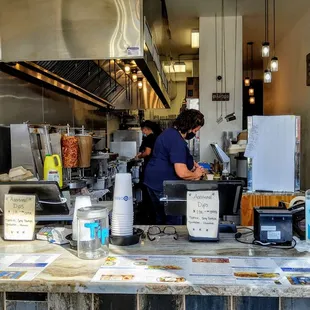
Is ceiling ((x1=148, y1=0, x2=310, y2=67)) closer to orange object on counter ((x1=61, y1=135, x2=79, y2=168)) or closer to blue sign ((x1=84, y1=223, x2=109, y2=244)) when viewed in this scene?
orange object on counter ((x1=61, y1=135, x2=79, y2=168))

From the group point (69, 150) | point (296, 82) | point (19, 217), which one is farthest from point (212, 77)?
point (19, 217)

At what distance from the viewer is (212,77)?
657 cm

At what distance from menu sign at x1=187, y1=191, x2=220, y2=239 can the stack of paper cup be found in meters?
0.30

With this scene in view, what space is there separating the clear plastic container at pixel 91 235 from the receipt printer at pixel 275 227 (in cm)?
75

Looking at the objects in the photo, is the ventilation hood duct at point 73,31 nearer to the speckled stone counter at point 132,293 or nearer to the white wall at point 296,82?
the speckled stone counter at point 132,293

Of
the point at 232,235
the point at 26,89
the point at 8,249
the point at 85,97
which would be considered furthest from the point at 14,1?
the point at 85,97

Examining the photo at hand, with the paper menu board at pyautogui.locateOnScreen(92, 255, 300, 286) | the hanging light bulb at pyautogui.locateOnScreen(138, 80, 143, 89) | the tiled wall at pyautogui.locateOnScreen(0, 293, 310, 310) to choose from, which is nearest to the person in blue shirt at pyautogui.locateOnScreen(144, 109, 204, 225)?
the paper menu board at pyautogui.locateOnScreen(92, 255, 300, 286)

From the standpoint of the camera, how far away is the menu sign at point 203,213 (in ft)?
6.22

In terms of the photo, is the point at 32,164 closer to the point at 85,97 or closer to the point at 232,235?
the point at 232,235

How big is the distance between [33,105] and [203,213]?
3.00 meters

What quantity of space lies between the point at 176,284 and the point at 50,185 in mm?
915

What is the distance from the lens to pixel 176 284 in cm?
138

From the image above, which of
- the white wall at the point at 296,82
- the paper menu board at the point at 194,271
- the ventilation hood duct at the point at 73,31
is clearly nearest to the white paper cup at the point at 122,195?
the paper menu board at the point at 194,271

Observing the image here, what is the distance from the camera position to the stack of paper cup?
74.7 inches
